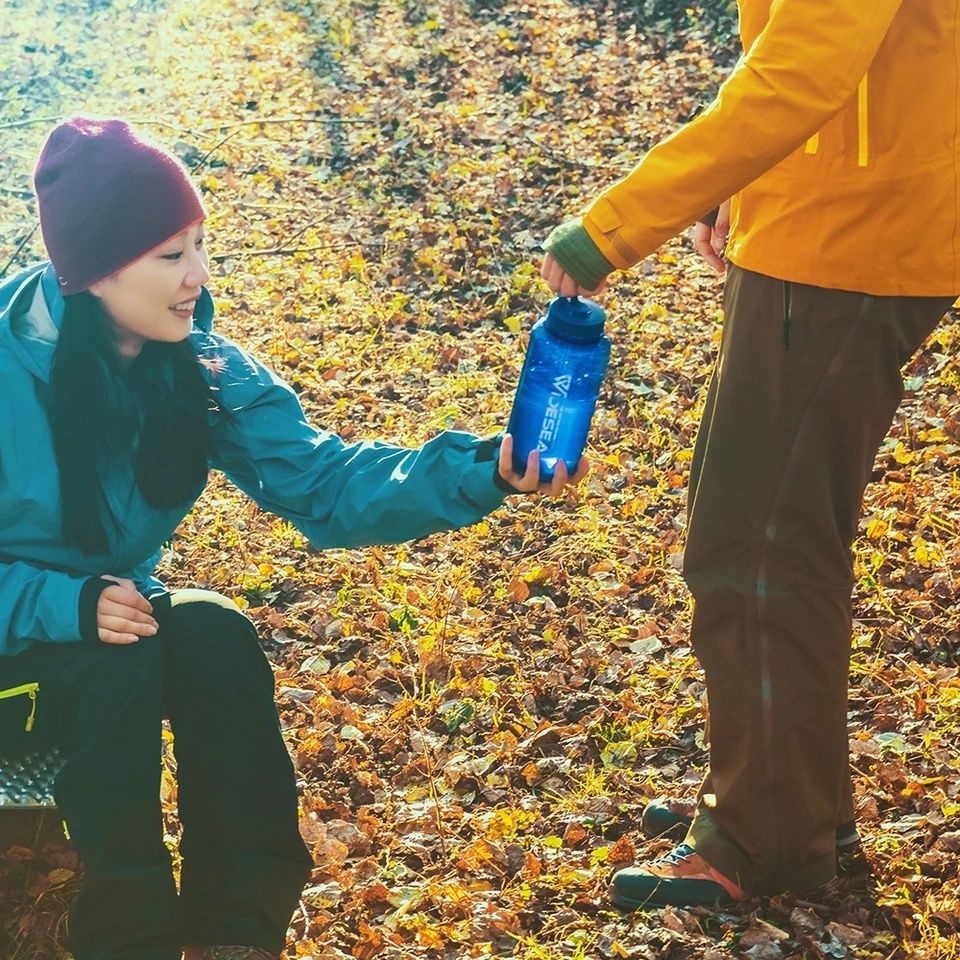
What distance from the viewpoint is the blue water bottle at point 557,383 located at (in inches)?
104

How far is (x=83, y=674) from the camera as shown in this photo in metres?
2.64

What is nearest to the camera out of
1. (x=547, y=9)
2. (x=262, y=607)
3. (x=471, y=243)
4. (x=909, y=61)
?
(x=909, y=61)

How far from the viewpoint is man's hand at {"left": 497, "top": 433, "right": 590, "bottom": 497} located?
8.54ft

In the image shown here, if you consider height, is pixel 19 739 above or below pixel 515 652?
above

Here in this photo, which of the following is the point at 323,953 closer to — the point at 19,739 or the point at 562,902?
the point at 562,902

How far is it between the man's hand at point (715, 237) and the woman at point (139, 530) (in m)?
0.86

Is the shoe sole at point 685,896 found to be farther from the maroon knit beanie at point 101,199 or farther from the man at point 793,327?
the maroon knit beanie at point 101,199

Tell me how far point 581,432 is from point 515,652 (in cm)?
160

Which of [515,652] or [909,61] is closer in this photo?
[909,61]

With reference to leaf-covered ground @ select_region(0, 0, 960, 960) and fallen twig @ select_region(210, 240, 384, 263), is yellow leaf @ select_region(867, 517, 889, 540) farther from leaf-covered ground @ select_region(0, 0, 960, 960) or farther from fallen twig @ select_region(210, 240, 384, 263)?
fallen twig @ select_region(210, 240, 384, 263)

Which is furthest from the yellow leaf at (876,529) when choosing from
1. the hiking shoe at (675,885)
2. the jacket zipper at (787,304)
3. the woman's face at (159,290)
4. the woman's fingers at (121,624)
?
the woman's fingers at (121,624)

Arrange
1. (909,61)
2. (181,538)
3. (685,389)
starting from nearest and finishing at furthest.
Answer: (909,61) → (181,538) → (685,389)

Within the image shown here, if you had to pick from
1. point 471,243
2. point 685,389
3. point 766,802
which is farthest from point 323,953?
point 471,243

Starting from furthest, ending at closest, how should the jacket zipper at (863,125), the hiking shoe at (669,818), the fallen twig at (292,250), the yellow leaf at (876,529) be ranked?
the fallen twig at (292,250), the yellow leaf at (876,529), the hiking shoe at (669,818), the jacket zipper at (863,125)
